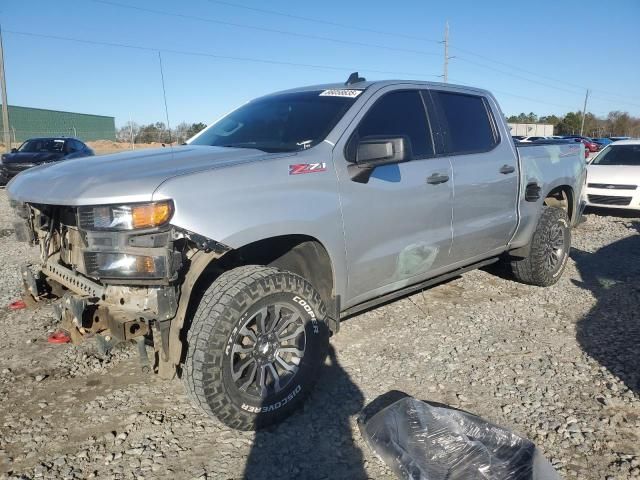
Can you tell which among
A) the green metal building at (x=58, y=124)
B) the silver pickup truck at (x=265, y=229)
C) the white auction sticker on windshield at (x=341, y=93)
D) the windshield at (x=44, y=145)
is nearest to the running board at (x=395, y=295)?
the silver pickup truck at (x=265, y=229)

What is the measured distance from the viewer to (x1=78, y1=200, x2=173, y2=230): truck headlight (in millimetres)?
2396

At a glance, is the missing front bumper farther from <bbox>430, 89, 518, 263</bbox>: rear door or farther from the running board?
<bbox>430, 89, 518, 263</bbox>: rear door

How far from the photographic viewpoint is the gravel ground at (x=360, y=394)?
2.58 metres

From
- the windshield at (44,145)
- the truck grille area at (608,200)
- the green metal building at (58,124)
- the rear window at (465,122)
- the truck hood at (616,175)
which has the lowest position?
the truck grille area at (608,200)

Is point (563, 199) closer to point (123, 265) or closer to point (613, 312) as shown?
point (613, 312)

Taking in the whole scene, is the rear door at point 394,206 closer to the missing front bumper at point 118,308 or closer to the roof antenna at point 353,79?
the roof antenna at point 353,79

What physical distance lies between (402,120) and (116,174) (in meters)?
→ 2.08

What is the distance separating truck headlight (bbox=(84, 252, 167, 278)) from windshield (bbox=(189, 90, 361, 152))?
3.74 ft

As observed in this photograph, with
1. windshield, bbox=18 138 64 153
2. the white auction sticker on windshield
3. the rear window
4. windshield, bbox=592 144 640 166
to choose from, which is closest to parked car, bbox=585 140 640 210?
windshield, bbox=592 144 640 166

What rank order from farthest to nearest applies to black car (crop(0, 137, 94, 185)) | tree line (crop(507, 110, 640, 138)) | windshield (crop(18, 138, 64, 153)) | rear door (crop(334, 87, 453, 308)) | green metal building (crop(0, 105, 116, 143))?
tree line (crop(507, 110, 640, 138)), green metal building (crop(0, 105, 116, 143)), windshield (crop(18, 138, 64, 153)), black car (crop(0, 137, 94, 185)), rear door (crop(334, 87, 453, 308))

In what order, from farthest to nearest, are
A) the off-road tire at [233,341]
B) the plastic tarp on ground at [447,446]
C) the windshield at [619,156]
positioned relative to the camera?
the windshield at [619,156], the off-road tire at [233,341], the plastic tarp on ground at [447,446]

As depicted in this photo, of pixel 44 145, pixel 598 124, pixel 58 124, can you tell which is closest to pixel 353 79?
pixel 44 145

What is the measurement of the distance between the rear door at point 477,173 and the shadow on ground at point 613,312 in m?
1.09

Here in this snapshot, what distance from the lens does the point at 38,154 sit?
1516 cm
